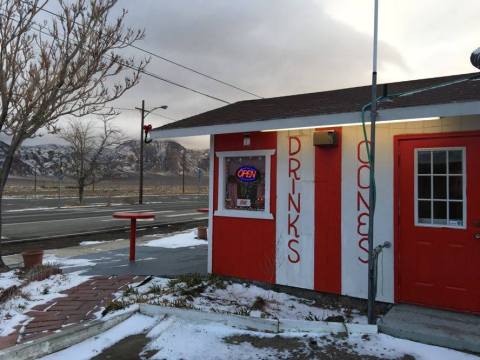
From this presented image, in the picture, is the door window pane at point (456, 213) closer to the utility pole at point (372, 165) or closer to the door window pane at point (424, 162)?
the door window pane at point (424, 162)

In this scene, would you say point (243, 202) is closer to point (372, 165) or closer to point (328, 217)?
point (328, 217)

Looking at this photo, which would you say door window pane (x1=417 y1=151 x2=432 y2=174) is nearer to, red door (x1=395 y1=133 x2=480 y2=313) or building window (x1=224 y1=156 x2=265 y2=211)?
red door (x1=395 y1=133 x2=480 y2=313)

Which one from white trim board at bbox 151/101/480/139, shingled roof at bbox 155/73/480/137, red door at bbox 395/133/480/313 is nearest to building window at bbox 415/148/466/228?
red door at bbox 395/133/480/313

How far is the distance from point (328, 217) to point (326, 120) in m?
1.43

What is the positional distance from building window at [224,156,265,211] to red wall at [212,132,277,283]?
0.62 feet

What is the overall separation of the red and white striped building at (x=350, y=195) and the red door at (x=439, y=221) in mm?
12

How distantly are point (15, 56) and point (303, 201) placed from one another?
5.83 meters

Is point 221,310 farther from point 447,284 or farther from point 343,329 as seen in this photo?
point 447,284

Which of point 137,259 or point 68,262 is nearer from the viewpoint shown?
point 68,262

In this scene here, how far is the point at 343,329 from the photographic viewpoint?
4.66 metres

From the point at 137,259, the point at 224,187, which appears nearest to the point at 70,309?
the point at 224,187

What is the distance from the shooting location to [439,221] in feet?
17.5

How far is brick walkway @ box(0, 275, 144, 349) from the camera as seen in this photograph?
4756 millimetres

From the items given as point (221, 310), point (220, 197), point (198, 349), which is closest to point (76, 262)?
point (220, 197)
